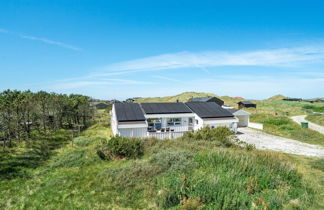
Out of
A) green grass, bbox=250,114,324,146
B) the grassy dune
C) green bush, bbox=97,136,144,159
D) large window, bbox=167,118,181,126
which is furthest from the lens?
large window, bbox=167,118,181,126

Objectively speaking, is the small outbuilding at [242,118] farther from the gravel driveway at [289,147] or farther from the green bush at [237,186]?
the green bush at [237,186]

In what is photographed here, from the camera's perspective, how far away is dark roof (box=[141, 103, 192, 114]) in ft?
65.3

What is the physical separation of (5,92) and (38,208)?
49.3 feet

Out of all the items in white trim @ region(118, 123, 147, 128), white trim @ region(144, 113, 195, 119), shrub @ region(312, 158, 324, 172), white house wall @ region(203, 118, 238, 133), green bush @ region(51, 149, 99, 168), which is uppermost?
white trim @ region(144, 113, 195, 119)

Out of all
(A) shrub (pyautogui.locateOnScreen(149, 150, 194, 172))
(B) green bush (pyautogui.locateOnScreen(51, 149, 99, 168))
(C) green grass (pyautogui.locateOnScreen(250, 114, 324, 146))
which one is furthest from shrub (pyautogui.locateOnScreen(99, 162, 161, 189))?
(C) green grass (pyautogui.locateOnScreen(250, 114, 324, 146))

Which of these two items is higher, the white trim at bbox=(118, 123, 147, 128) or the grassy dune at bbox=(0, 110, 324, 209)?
the white trim at bbox=(118, 123, 147, 128)

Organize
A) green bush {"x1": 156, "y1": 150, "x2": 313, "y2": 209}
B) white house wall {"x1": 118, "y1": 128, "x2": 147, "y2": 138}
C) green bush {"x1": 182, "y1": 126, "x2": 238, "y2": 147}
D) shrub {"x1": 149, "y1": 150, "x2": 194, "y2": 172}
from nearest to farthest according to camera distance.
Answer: green bush {"x1": 156, "y1": 150, "x2": 313, "y2": 209}, shrub {"x1": 149, "y1": 150, "x2": 194, "y2": 172}, green bush {"x1": 182, "y1": 126, "x2": 238, "y2": 147}, white house wall {"x1": 118, "y1": 128, "x2": 147, "y2": 138}

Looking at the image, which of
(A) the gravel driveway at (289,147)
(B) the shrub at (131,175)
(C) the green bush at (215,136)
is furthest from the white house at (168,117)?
(B) the shrub at (131,175)

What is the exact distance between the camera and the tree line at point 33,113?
1544cm

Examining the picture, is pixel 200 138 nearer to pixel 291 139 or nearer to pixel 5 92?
pixel 291 139

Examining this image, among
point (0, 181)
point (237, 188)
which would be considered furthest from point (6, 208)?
point (237, 188)

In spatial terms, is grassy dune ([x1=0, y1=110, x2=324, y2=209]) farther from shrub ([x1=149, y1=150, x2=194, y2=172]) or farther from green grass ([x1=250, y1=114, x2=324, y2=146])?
green grass ([x1=250, y1=114, x2=324, y2=146])

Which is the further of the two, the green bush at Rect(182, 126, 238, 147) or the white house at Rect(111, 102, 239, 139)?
the white house at Rect(111, 102, 239, 139)

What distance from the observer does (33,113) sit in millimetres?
20656
